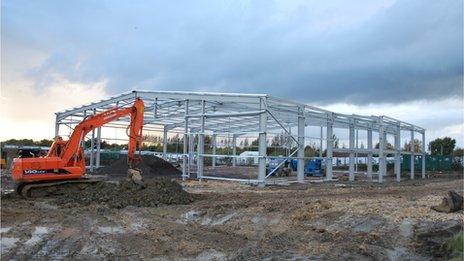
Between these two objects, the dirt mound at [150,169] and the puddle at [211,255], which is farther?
the dirt mound at [150,169]

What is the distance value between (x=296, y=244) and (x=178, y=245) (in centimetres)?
221

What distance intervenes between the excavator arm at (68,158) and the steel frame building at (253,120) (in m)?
6.19

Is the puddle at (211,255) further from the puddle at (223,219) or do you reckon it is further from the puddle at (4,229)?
the puddle at (4,229)

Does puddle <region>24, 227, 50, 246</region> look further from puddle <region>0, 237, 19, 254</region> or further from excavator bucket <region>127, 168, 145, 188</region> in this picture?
excavator bucket <region>127, 168, 145, 188</region>

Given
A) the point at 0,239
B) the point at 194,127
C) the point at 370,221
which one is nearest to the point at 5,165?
the point at 194,127

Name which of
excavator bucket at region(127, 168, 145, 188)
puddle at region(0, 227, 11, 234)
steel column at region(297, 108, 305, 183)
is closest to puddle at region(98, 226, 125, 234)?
puddle at region(0, 227, 11, 234)

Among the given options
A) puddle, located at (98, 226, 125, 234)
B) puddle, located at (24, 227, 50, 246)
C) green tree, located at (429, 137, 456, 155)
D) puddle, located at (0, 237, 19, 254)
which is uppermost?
green tree, located at (429, 137, 456, 155)

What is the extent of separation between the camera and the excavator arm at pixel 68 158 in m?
18.0

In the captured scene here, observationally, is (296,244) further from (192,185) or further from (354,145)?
(354,145)

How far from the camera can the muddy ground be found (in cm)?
902

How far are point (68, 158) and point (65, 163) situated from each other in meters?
0.22

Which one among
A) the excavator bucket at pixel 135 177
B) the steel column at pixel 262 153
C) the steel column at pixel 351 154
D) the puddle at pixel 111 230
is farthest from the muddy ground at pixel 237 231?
the steel column at pixel 351 154

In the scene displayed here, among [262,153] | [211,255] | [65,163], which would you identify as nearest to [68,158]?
[65,163]

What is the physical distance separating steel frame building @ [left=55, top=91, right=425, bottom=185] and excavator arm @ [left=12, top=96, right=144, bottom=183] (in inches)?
244
